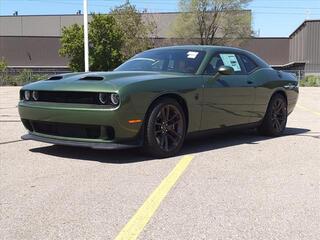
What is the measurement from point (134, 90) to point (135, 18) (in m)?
46.6

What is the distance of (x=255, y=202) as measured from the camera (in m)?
4.81

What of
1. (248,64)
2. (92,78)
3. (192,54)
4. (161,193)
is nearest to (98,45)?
(248,64)

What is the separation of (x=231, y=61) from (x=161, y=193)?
3618 millimetres

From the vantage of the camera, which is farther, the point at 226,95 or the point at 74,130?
the point at 226,95

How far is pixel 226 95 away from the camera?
25.1 feet

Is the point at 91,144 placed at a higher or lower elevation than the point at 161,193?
higher

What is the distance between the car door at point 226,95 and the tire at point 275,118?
69 cm

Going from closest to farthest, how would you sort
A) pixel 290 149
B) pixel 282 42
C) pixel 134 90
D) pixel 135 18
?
pixel 134 90
pixel 290 149
pixel 135 18
pixel 282 42

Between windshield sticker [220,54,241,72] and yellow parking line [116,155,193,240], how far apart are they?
2287 millimetres

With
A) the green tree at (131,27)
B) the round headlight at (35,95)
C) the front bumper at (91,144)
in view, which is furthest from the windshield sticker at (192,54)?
the green tree at (131,27)

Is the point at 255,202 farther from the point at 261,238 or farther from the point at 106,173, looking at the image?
the point at 106,173

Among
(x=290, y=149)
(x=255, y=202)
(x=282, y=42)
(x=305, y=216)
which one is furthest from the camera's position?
(x=282, y=42)

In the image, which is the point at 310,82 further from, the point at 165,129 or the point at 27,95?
the point at 27,95

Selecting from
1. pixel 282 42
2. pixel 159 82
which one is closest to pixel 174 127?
pixel 159 82
